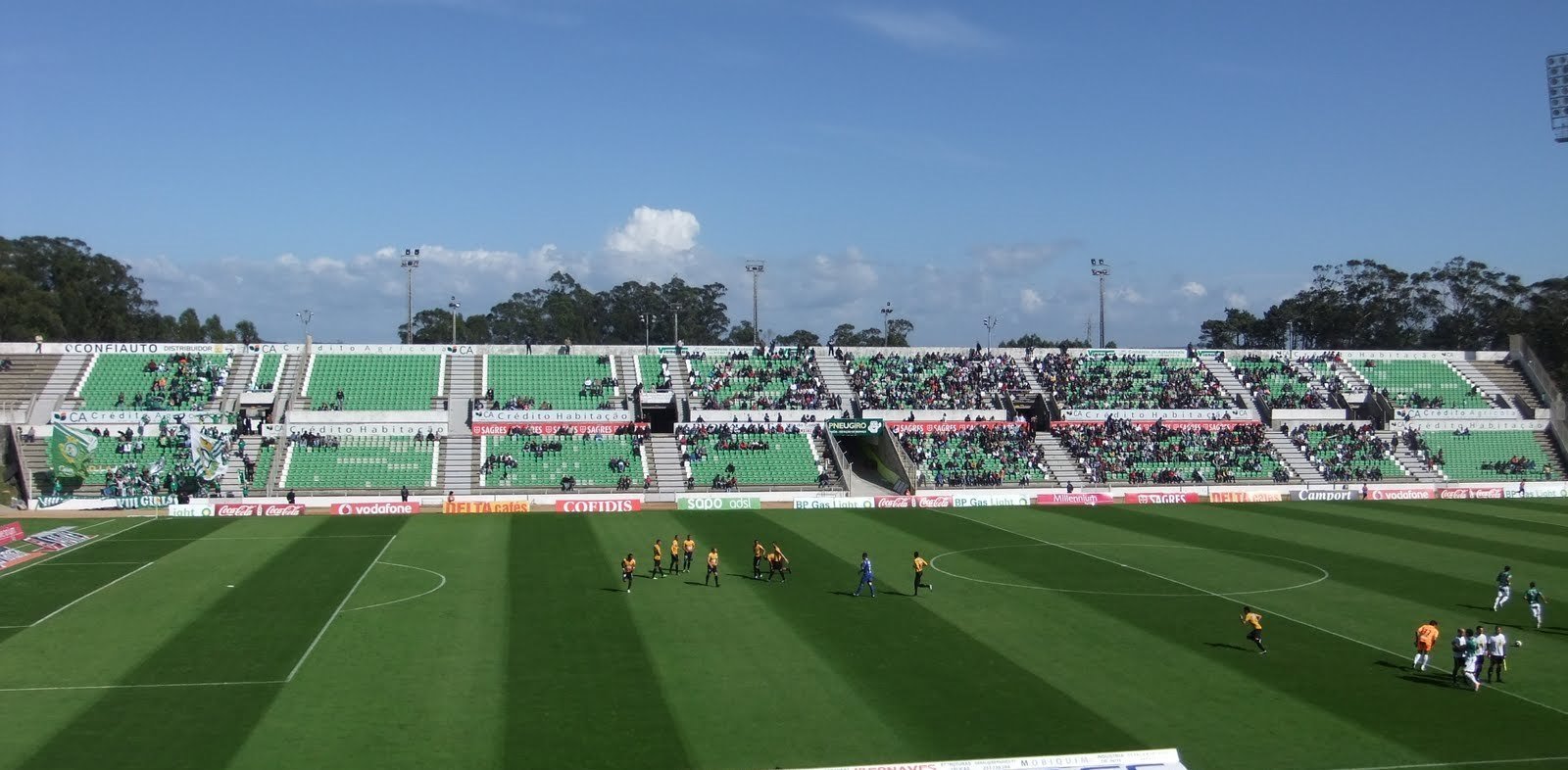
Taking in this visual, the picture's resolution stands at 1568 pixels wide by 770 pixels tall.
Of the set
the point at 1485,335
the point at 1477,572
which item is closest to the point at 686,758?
the point at 1477,572

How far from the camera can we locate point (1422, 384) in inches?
3169

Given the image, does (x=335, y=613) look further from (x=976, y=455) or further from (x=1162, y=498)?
(x=1162, y=498)

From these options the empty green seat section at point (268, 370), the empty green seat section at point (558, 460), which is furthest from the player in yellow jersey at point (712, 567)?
the empty green seat section at point (268, 370)

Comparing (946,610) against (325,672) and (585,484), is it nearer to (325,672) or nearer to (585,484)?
(325,672)

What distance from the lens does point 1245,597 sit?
3484 cm

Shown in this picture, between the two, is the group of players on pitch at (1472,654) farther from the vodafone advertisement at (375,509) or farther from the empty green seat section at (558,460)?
the vodafone advertisement at (375,509)

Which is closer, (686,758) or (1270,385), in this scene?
(686,758)

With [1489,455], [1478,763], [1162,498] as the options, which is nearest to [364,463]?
[1162,498]

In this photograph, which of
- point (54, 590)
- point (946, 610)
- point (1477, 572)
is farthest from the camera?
point (1477, 572)

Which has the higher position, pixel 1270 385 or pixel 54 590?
pixel 1270 385

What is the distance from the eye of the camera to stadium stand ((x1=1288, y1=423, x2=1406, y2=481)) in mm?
68875

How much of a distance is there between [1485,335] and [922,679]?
114m

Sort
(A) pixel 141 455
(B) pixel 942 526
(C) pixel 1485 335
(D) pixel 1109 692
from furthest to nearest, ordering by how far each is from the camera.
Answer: (C) pixel 1485 335
(A) pixel 141 455
(B) pixel 942 526
(D) pixel 1109 692

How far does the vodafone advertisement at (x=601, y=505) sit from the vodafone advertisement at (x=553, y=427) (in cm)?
973
